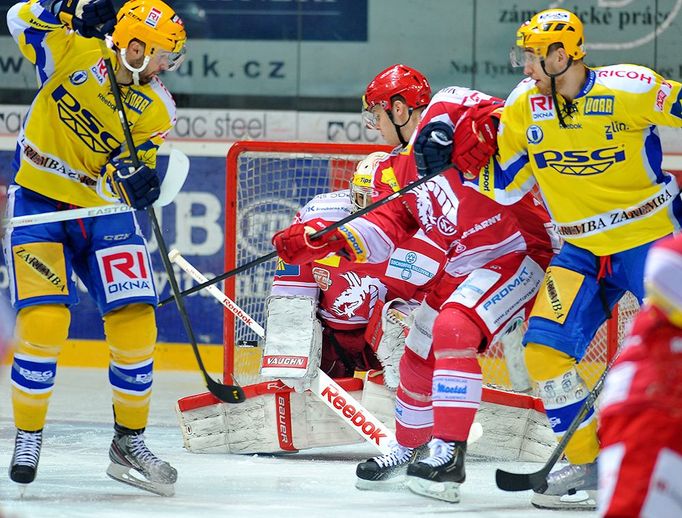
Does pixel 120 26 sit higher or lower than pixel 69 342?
higher

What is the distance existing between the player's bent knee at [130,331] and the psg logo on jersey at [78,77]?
1.90 feet

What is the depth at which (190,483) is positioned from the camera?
146 inches

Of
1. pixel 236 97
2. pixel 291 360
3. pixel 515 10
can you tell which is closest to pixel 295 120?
pixel 236 97

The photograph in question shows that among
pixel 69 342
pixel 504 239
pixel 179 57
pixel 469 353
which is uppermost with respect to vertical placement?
pixel 179 57

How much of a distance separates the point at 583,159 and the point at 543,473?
2.49 feet

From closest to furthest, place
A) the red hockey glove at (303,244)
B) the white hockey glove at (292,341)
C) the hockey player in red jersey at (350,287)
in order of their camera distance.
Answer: the red hockey glove at (303,244)
the white hockey glove at (292,341)
the hockey player in red jersey at (350,287)

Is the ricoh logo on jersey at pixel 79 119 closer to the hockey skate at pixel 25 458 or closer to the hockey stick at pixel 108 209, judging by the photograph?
the hockey stick at pixel 108 209

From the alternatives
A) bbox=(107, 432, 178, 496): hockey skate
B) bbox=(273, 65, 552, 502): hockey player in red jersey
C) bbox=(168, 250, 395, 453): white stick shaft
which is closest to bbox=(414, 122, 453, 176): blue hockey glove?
bbox=(273, 65, 552, 502): hockey player in red jersey

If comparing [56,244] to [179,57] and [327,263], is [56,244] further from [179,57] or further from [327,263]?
[327,263]

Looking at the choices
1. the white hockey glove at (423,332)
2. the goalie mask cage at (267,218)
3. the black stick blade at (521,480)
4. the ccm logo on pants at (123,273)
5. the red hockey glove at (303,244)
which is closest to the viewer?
the black stick blade at (521,480)

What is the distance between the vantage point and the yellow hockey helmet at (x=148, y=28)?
11.5ft

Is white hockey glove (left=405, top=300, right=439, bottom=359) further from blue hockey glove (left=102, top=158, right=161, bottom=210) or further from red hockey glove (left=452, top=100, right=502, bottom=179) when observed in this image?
blue hockey glove (left=102, top=158, right=161, bottom=210)

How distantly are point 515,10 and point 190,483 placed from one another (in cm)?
298

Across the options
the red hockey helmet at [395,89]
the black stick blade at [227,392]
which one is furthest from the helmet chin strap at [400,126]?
the black stick blade at [227,392]
